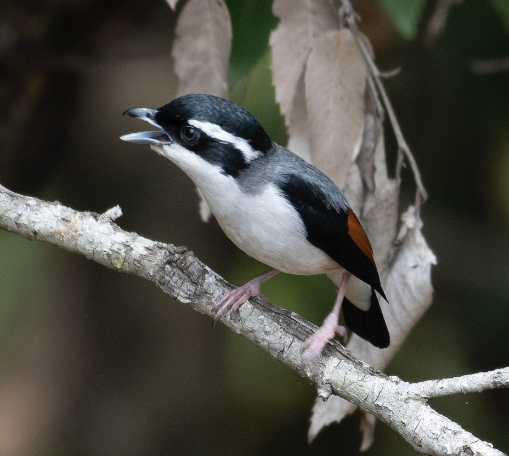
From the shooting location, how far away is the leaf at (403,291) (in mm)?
3180

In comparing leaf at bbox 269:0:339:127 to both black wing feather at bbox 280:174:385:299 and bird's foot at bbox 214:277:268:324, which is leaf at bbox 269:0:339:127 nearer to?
black wing feather at bbox 280:174:385:299

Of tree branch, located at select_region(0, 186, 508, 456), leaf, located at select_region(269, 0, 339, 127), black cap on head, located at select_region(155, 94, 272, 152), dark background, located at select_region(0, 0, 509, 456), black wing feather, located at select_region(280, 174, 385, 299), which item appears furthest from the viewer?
dark background, located at select_region(0, 0, 509, 456)

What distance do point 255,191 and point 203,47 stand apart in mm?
731

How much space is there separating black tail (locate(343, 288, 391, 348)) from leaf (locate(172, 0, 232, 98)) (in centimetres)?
126

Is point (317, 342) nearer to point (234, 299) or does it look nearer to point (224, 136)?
point (234, 299)

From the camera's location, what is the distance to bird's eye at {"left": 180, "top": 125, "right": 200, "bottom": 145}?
278cm

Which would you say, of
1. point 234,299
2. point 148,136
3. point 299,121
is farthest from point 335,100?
point 234,299

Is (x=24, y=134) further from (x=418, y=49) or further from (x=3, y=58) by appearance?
(x=418, y=49)

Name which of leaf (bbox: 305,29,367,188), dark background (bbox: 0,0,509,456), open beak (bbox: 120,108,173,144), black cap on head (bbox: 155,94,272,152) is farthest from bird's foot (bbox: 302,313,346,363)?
dark background (bbox: 0,0,509,456)

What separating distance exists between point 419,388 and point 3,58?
3478 mm

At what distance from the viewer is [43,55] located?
4688mm

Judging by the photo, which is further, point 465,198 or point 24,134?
point 465,198

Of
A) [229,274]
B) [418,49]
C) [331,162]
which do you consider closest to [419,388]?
[331,162]

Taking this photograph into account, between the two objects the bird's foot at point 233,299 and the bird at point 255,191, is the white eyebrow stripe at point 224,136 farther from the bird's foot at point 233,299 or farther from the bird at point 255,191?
the bird's foot at point 233,299
